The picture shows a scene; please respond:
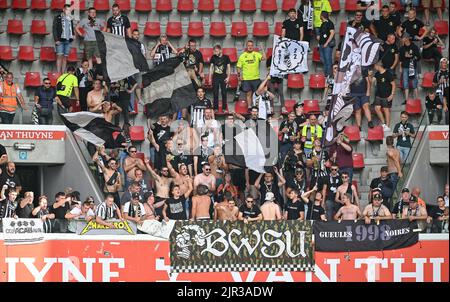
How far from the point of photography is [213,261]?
69.7 ft

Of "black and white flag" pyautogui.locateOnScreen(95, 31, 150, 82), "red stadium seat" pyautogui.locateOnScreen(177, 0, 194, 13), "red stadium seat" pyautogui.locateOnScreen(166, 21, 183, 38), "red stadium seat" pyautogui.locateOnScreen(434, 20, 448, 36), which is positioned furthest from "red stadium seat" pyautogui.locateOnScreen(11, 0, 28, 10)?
"red stadium seat" pyautogui.locateOnScreen(434, 20, 448, 36)

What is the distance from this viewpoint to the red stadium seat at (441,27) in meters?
25.3

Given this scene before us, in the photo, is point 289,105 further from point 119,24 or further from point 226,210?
point 226,210

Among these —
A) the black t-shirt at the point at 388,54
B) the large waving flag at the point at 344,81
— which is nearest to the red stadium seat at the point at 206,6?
the black t-shirt at the point at 388,54

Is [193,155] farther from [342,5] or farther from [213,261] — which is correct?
[342,5]

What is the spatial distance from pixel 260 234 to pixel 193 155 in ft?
6.71

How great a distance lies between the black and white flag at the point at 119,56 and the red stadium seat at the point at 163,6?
1.81 metres

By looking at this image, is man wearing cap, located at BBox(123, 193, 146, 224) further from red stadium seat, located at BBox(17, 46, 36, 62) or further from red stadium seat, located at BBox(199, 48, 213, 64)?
red stadium seat, located at BBox(17, 46, 36, 62)

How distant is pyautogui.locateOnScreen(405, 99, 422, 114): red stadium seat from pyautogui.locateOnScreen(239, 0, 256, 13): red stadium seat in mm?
3642

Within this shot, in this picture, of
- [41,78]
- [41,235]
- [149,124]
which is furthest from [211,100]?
[41,235]

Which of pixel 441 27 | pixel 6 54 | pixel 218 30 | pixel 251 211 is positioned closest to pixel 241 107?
pixel 218 30

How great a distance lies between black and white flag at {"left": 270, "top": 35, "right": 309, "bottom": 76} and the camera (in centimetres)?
2430
